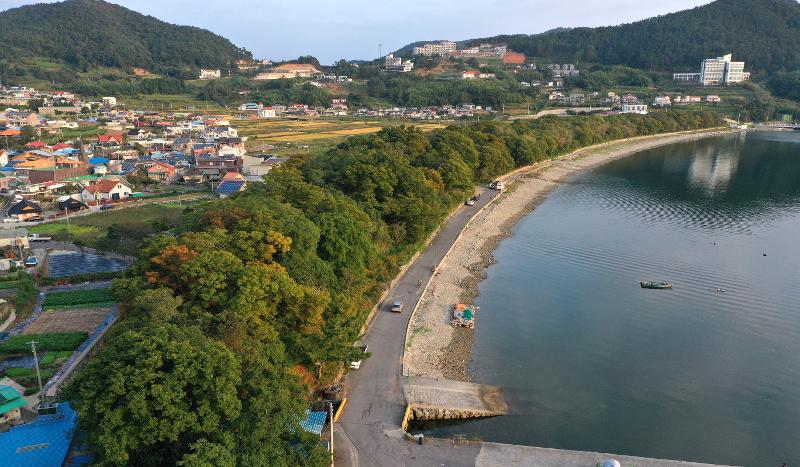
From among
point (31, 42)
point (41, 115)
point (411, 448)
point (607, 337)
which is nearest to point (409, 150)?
point (607, 337)

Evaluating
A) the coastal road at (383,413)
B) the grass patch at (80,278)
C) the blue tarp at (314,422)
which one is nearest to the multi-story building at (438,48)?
the grass patch at (80,278)

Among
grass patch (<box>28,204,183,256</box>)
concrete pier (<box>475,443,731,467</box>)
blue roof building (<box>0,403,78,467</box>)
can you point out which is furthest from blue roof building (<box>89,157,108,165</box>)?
concrete pier (<box>475,443,731,467</box>)

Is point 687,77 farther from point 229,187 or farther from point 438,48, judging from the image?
point 229,187

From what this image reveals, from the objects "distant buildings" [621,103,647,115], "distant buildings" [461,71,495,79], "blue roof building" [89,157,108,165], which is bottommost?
"blue roof building" [89,157,108,165]

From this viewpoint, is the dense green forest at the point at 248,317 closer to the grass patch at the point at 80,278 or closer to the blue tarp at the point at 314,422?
the blue tarp at the point at 314,422

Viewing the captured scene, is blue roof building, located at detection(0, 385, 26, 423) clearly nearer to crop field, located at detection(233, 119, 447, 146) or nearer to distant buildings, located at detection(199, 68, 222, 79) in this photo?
crop field, located at detection(233, 119, 447, 146)
